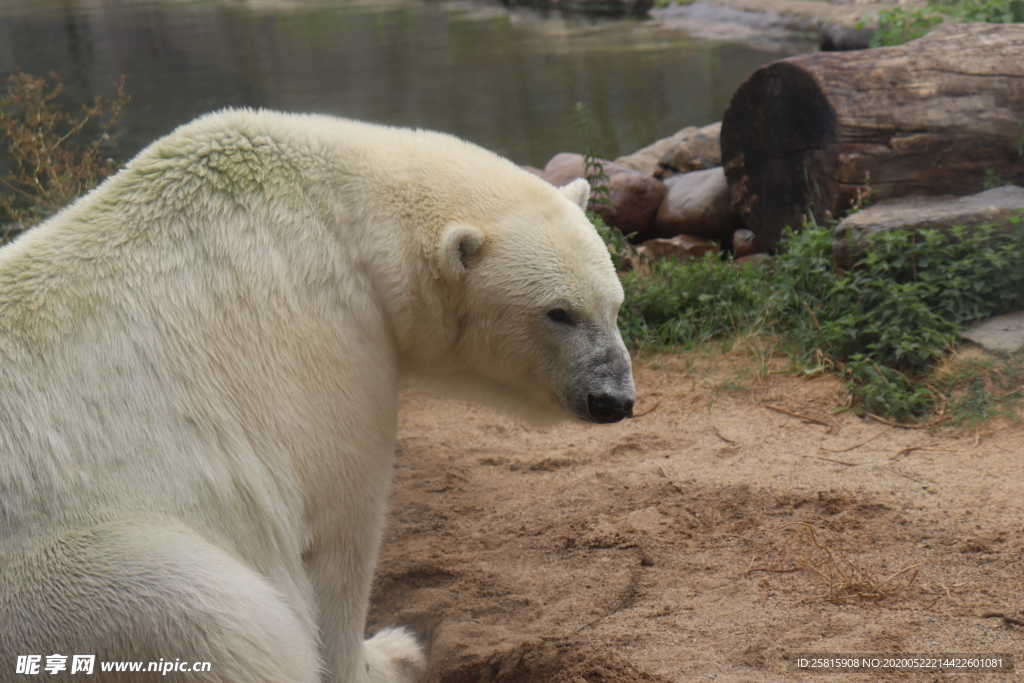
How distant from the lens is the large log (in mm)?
5656

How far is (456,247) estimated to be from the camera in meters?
2.64

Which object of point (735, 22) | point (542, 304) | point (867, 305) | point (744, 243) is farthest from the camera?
point (735, 22)

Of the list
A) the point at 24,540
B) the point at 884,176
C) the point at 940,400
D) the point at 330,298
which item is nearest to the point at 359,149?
the point at 330,298

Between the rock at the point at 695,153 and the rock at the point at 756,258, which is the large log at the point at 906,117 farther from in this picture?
the rock at the point at 695,153

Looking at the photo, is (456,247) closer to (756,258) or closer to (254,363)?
(254,363)

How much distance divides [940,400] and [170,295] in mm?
3558

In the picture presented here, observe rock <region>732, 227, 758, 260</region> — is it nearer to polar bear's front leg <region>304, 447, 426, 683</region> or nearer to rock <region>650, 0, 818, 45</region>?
polar bear's front leg <region>304, 447, 426, 683</region>

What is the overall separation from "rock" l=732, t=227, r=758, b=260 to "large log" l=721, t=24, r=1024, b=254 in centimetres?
67

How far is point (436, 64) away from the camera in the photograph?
16.2m

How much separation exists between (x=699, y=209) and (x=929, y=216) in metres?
2.16

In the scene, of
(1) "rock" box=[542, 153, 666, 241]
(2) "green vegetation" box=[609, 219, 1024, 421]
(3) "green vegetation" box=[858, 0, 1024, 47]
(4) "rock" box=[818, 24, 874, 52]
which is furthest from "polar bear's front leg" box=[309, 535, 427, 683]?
(4) "rock" box=[818, 24, 874, 52]

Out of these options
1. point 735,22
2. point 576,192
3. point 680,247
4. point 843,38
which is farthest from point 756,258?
point 735,22

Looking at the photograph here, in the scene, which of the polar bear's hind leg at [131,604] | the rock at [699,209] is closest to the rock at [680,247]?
the rock at [699,209]

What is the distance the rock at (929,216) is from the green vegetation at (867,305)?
0.07 meters
